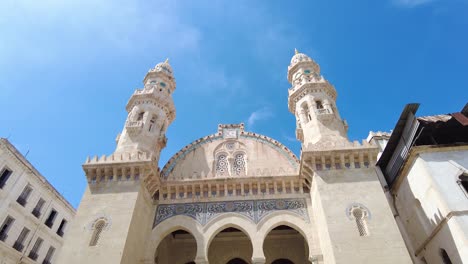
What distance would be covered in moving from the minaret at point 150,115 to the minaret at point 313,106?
20.0 ft

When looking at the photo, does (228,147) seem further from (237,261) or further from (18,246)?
(18,246)

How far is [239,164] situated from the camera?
44.5 feet

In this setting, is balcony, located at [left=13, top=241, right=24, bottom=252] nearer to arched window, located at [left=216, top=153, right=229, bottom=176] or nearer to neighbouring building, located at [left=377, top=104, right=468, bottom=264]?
arched window, located at [left=216, top=153, right=229, bottom=176]

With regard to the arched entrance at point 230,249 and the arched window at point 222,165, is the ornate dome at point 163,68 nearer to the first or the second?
the arched window at point 222,165

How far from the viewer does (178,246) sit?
44.4ft

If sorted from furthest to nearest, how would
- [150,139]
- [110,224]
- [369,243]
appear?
[150,139]
[110,224]
[369,243]

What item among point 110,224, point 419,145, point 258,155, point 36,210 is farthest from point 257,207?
point 36,210

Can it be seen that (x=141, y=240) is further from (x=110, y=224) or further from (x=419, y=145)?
(x=419, y=145)

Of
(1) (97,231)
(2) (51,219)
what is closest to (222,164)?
(1) (97,231)

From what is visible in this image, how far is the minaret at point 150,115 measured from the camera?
12.7m

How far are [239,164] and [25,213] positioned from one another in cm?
1260

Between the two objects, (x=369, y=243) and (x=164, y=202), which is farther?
(x=164, y=202)

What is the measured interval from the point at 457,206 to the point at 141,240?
10.2 metres

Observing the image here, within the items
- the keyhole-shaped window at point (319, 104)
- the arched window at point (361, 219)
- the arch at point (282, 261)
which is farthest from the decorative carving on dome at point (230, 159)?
the arched window at point (361, 219)
